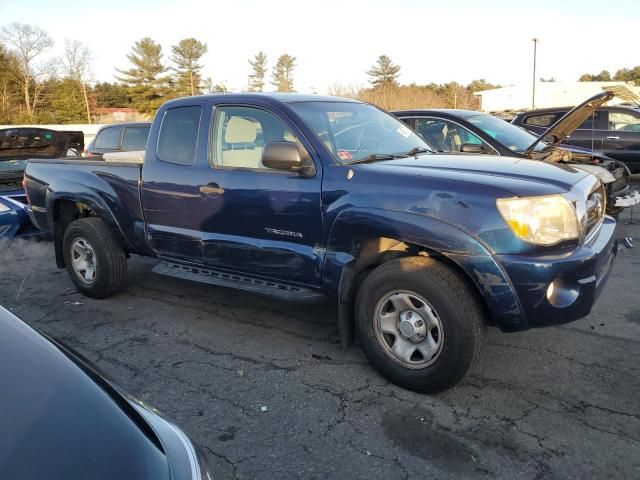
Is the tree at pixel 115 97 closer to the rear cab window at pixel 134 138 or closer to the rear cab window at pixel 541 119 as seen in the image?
the rear cab window at pixel 134 138

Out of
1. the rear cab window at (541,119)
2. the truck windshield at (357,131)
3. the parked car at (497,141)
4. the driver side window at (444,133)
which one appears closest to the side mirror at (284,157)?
the truck windshield at (357,131)

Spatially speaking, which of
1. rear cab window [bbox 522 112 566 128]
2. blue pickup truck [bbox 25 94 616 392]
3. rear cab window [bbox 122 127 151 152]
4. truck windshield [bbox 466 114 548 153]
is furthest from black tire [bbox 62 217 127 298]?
rear cab window [bbox 522 112 566 128]

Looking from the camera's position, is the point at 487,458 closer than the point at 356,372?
Yes

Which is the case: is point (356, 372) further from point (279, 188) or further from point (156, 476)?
point (156, 476)

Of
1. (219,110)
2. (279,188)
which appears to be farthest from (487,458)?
(219,110)

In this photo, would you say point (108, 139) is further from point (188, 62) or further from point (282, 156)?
point (188, 62)

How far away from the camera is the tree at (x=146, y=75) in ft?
207

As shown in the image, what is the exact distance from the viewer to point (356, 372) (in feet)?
12.3

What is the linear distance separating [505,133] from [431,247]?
4.67 m

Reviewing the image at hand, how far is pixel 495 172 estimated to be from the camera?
3422 millimetres

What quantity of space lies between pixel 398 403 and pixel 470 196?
134 cm

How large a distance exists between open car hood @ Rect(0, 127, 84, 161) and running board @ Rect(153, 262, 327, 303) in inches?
191

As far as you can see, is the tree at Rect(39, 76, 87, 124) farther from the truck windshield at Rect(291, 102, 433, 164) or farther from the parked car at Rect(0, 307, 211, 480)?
the parked car at Rect(0, 307, 211, 480)

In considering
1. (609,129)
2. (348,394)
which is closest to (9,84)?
(609,129)
